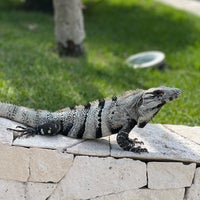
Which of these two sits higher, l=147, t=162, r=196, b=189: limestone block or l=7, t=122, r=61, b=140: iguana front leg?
l=7, t=122, r=61, b=140: iguana front leg

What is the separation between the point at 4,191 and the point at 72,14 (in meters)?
5.81

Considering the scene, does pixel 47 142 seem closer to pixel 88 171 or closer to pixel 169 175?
pixel 88 171

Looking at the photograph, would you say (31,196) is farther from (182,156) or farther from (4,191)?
(182,156)

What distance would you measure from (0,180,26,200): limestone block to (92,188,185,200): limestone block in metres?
0.72

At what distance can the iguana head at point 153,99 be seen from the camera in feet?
17.1

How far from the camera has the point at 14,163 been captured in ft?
16.9

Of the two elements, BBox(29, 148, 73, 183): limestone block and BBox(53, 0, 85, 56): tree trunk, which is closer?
BBox(29, 148, 73, 183): limestone block

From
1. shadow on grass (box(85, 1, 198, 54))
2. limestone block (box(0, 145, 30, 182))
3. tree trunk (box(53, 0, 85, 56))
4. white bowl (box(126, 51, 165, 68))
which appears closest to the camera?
limestone block (box(0, 145, 30, 182))

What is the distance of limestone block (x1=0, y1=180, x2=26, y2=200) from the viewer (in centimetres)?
520

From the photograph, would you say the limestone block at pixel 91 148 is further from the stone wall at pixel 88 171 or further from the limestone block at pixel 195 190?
the limestone block at pixel 195 190

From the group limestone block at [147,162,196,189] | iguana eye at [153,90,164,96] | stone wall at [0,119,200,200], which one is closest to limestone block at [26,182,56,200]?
stone wall at [0,119,200,200]

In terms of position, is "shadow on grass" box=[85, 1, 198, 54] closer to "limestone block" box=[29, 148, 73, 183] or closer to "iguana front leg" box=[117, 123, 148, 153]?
"iguana front leg" box=[117, 123, 148, 153]

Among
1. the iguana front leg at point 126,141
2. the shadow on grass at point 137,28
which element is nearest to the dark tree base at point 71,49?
the shadow on grass at point 137,28

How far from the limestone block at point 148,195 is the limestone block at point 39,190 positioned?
454 millimetres
